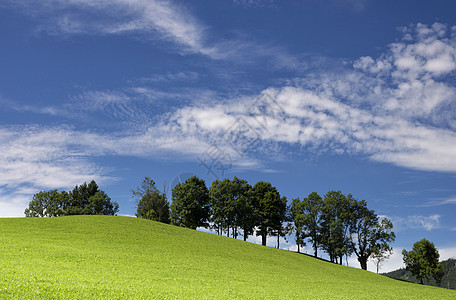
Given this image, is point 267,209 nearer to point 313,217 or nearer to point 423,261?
point 313,217

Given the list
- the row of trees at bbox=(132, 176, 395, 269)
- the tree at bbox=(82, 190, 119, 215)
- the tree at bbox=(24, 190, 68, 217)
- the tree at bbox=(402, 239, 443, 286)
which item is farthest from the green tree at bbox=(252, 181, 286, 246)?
the tree at bbox=(24, 190, 68, 217)

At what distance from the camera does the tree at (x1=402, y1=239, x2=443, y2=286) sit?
268ft

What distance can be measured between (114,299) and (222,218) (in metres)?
73.3

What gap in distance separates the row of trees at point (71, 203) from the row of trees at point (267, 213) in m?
19.6

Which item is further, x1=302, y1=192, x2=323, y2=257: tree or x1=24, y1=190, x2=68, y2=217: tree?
x1=24, y1=190, x2=68, y2=217: tree

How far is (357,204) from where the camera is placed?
8312 cm

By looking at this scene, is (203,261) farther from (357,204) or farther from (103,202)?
(103,202)

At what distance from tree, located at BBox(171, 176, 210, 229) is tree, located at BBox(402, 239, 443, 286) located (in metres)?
53.3

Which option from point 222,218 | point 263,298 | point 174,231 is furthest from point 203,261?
point 222,218

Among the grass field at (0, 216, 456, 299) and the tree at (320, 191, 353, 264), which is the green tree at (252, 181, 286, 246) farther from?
the grass field at (0, 216, 456, 299)

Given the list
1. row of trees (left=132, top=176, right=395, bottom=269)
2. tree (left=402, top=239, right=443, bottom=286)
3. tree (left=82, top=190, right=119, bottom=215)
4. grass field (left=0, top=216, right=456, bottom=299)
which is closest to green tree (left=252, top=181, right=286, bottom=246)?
row of trees (left=132, top=176, right=395, bottom=269)

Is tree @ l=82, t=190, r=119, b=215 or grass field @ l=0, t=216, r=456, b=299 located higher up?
tree @ l=82, t=190, r=119, b=215

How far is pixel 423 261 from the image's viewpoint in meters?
83.0

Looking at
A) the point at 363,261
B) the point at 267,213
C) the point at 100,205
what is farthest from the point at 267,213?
the point at 100,205
